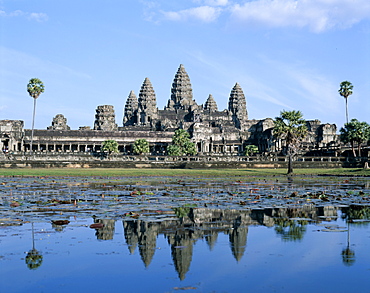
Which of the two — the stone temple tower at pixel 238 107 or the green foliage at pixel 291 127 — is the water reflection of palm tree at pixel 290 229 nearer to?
the green foliage at pixel 291 127

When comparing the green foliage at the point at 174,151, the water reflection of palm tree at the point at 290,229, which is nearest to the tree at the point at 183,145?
the green foliage at the point at 174,151

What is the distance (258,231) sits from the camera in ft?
48.5

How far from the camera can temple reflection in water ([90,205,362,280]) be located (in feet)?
40.1

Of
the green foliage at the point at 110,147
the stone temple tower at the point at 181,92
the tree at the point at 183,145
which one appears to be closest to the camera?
the tree at the point at 183,145

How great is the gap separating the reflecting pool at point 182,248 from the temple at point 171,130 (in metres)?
100

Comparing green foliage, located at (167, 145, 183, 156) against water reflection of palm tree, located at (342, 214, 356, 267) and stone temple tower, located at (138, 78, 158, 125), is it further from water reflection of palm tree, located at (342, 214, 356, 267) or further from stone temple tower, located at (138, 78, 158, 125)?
water reflection of palm tree, located at (342, 214, 356, 267)

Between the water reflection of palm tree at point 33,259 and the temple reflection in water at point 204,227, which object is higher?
the temple reflection in water at point 204,227

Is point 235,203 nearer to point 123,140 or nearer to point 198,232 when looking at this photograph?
point 198,232

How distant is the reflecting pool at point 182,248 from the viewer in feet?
31.8

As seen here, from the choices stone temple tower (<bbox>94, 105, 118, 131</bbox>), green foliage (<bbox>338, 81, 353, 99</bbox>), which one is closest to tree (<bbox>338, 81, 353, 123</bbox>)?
green foliage (<bbox>338, 81, 353, 99</bbox>)

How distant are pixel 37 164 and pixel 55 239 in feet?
186

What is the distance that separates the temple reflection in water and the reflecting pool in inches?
1.0

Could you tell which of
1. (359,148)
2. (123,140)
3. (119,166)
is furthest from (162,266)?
(123,140)

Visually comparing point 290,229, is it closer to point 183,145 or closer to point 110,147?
point 183,145
